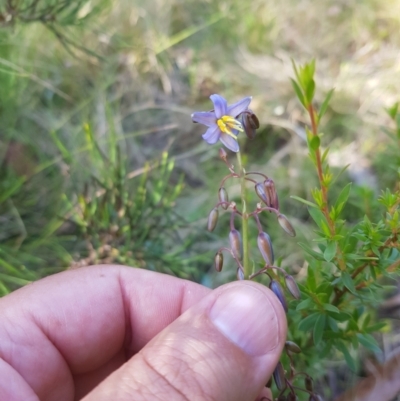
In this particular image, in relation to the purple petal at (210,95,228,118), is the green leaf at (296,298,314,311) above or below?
below

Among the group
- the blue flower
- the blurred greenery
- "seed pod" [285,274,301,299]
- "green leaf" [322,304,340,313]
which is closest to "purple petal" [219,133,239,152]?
the blue flower

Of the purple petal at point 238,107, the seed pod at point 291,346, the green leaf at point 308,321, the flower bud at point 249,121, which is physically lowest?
the seed pod at point 291,346

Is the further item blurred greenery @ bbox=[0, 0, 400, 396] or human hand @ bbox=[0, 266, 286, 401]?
blurred greenery @ bbox=[0, 0, 400, 396]

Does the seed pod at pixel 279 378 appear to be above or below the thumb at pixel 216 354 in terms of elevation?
below

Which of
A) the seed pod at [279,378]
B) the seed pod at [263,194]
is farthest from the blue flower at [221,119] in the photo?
the seed pod at [279,378]

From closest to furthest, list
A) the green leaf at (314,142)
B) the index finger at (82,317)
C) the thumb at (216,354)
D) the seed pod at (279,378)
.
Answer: the green leaf at (314,142) < the thumb at (216,354) < the seed pod at (279,378) < the index finger at (82,317)

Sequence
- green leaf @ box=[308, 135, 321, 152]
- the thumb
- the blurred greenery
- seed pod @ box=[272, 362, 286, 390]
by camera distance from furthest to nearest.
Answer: the blurred greenery < seed pod @ box=[272, 362, 286, 390] < the thumb < green leaf @ box=[308, 135, 321, 152]

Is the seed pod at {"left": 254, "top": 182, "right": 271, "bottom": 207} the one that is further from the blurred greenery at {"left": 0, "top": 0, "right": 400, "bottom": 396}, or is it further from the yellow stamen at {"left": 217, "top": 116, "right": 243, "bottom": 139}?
the blurred greenery at {"left": 0, "top": 0, "right": 400, "bottom": 396}

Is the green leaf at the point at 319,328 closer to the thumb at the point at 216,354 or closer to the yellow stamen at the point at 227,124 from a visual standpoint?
the thumb at the point at 216,354
